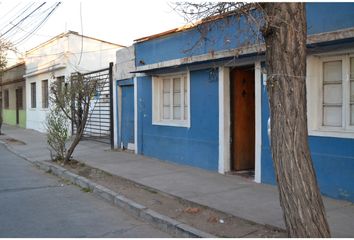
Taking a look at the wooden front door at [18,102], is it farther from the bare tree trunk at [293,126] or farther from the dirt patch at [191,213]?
the bare tree trunk at [293,126]

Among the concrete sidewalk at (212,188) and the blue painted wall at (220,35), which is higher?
the blue painted wall at (220,35)

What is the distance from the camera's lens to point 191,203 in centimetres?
725

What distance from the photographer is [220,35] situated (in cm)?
970

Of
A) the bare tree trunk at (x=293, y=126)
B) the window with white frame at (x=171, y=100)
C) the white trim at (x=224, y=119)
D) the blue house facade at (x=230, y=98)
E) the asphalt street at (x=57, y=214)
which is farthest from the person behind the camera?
the window with white frame at (x=171, y=100)

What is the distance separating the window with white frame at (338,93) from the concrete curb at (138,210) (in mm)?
3328

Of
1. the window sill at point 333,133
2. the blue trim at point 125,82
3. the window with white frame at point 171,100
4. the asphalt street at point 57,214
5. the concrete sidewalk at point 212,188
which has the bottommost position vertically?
the asphalt street at point 57,214

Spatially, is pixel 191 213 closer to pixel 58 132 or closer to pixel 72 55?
pixel 58 132

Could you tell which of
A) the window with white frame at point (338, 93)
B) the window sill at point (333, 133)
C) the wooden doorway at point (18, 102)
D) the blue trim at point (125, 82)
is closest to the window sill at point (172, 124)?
the blue trim at point (125, 82)

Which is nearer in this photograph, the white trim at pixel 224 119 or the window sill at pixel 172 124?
the white trim at pixel 224 119

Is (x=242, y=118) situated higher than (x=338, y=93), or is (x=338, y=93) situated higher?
(x=338, y=93)

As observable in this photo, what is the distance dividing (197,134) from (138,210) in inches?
160

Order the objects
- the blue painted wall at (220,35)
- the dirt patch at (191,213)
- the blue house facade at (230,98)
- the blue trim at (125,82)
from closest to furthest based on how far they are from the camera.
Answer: the dirt patch at (191,213), the blue painted wall at (220,35), the blue house facade at (230,98), the blue trim at (125,82)

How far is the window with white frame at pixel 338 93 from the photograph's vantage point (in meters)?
7.26

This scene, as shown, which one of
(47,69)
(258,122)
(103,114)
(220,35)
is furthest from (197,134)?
(47,69)
